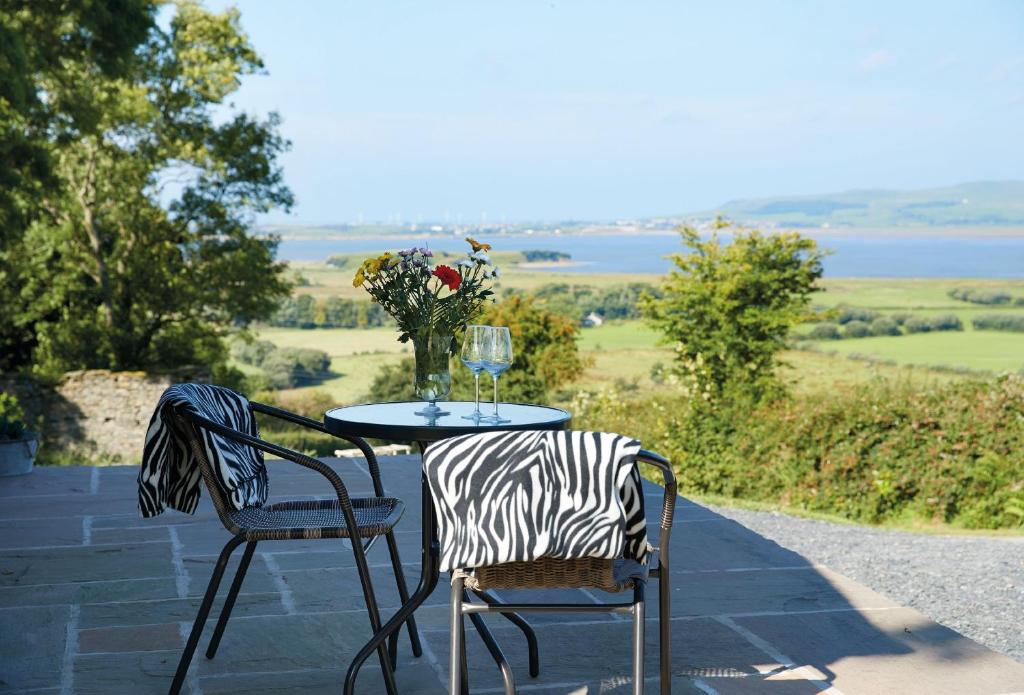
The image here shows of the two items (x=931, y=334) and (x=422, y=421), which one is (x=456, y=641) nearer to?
(x=422, y=421)

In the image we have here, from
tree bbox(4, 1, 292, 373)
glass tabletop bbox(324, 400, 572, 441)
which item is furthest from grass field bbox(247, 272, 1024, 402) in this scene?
glass tabletop bbox(324, 400, 572, 441)

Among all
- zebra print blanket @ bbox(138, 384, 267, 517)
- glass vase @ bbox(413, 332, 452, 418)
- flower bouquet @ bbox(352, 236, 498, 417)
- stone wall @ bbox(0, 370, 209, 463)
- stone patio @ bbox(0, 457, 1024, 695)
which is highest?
flower bouquet @ bbox(352, 236, 498, 417)

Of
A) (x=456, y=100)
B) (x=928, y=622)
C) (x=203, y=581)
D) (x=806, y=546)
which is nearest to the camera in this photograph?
(x=928, y=622)

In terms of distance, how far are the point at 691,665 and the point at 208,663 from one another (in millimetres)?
1214

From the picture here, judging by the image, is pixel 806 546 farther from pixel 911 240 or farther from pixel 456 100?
pixel 456 100

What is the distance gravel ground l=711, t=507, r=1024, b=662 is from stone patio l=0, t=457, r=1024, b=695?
0.64 meters

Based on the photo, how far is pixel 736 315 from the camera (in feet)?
33.9

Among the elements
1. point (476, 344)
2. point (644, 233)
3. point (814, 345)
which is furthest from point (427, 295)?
point (644, 233)

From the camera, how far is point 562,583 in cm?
201

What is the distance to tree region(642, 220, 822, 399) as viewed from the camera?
10.2 metres

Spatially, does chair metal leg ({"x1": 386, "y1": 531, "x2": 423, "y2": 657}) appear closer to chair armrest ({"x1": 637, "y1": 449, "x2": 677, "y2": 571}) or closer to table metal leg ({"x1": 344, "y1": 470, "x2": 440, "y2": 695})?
table metal leg ({"x1": 344, "y1": 470, "x2": 440, "y2": 695})

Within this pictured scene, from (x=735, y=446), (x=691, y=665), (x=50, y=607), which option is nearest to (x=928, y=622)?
(x=691, y=665)

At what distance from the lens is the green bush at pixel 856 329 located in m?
14.6

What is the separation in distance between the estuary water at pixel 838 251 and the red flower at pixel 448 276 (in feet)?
39.0
